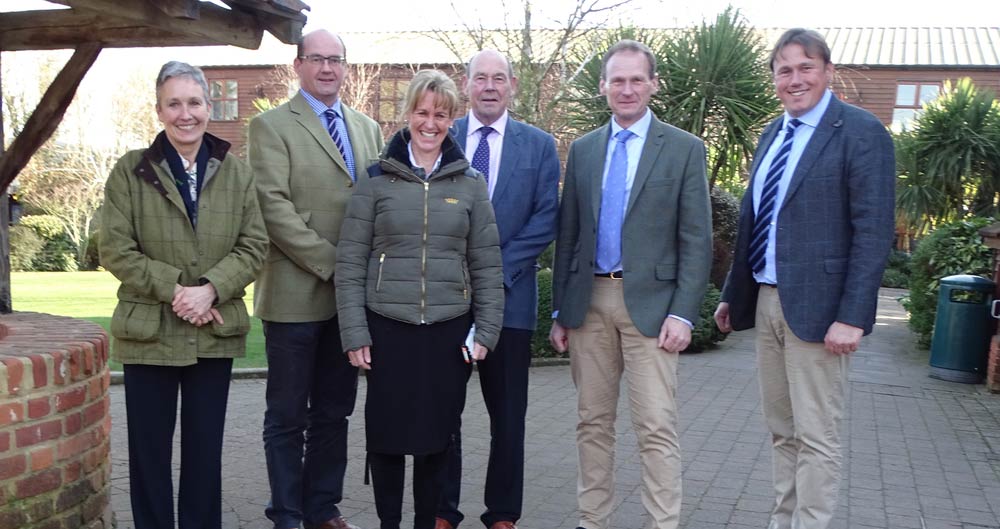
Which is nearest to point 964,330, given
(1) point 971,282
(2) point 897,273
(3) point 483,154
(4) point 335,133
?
(1) point 971,282

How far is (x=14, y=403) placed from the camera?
122 inches

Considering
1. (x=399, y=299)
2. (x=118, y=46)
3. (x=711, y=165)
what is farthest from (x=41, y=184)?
(x=399, y=299)

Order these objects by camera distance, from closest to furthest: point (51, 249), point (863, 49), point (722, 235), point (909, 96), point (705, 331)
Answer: point (705, 331) → point (722, 235) → point (51, 249) → point (909, 96) → point (863, 49)

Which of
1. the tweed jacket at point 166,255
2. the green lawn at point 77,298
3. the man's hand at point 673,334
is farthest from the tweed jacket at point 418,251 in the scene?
the green lawn at point 77,298

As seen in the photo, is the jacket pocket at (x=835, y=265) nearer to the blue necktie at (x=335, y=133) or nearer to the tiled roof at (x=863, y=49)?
the blue necktie at (x=335, y=133)

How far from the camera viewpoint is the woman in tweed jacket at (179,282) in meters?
3.26

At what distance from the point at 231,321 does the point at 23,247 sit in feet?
83.5

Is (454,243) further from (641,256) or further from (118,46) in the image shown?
(118,46)

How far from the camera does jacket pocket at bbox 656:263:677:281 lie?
3.56 m

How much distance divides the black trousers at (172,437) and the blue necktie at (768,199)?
7.30 ft

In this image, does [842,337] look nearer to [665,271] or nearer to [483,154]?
[665,271]

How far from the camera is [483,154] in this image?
3.90m

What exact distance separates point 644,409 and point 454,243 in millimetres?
1068

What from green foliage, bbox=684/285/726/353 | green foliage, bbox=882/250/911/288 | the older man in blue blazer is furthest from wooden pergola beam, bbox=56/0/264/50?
green foliage, bbox=882/250/911/288
